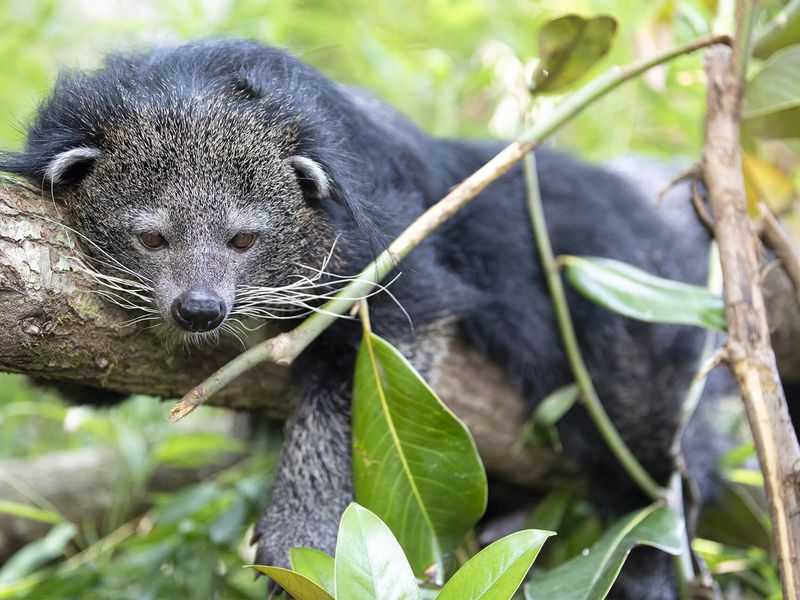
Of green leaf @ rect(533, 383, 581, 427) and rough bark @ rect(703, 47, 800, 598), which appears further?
green leaf @ rect(533, 383, 581, 427)

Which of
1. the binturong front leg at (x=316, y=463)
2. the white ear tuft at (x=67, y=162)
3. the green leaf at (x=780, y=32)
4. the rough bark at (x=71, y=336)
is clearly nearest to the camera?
the rough bark at (x=71, y=336)

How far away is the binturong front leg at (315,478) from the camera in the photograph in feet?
6.99

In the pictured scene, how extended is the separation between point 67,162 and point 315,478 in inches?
38.9

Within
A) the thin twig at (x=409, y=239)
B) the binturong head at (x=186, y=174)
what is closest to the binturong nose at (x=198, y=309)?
the binturong head at (x=186, y=174)

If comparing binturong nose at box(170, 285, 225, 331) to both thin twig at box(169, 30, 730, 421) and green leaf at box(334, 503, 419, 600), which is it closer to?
thin twig at box(169, 30, 730, 421)

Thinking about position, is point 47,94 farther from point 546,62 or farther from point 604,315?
point 604,315

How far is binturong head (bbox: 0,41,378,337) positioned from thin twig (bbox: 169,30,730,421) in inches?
4.0

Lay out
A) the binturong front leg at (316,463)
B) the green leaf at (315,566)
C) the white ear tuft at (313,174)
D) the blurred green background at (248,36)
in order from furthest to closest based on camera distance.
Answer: the blurred green background at (248,36) → the binturong front leg at (316,463) → the white ear tuft at (313,174) → the green leaf at (315,566)

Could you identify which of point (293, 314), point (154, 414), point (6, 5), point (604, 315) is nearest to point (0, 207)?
point (293, 314)

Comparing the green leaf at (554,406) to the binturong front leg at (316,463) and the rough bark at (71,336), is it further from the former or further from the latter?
the rough bark at (71,336)

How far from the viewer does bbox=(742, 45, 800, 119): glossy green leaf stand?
222 cm

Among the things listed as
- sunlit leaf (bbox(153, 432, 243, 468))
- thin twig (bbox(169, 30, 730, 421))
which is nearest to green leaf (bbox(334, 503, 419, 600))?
thin twig (bbox(169, 30, 730, 421))

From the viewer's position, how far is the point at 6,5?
4.52m

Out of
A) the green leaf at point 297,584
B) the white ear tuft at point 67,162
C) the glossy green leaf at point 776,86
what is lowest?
the green leaf at point 297,584
